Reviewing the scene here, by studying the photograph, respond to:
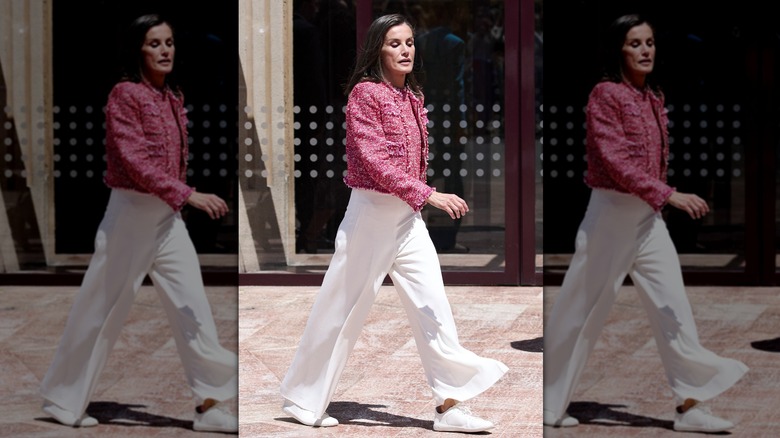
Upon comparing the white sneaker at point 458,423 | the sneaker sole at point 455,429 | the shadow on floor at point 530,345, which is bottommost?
the shadow on floor at point 530,345

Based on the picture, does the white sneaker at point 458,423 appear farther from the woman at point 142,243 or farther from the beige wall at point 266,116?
the beige wall at point 266,116

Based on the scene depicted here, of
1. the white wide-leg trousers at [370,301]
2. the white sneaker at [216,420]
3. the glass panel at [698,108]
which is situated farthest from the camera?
the white wide-leg trousers at [370,301]

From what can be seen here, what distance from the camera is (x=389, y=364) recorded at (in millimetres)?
6922

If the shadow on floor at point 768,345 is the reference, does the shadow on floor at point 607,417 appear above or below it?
below

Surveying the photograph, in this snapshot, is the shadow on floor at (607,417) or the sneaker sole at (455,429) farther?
the sneaker sole at (455,429)

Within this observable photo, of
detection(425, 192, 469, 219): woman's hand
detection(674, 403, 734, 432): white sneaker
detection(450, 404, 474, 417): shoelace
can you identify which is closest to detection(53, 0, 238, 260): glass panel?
detection(674, 403, 734, 432): white sneaker

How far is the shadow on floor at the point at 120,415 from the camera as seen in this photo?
10.2 ft

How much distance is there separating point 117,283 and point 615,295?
1.12 metres

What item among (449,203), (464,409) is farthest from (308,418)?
(449,203)

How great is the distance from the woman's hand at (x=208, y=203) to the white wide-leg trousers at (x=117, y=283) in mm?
50

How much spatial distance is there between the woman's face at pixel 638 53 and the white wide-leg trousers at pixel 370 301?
2658mm

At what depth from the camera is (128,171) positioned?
3062 mm

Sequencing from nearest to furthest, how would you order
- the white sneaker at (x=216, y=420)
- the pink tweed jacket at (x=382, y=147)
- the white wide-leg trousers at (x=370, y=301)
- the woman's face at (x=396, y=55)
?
the white sneaker at (x=216, y=420)
the pink tweed jacket at (x=382, y=147)
the white wide-leg trousers at (x=370, y=301)
the woman's face at (x=396, y=55)

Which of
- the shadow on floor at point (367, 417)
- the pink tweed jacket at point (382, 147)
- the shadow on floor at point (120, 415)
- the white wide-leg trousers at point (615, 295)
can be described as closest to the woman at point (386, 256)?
the pink tweed jacket at point (382, 147)
